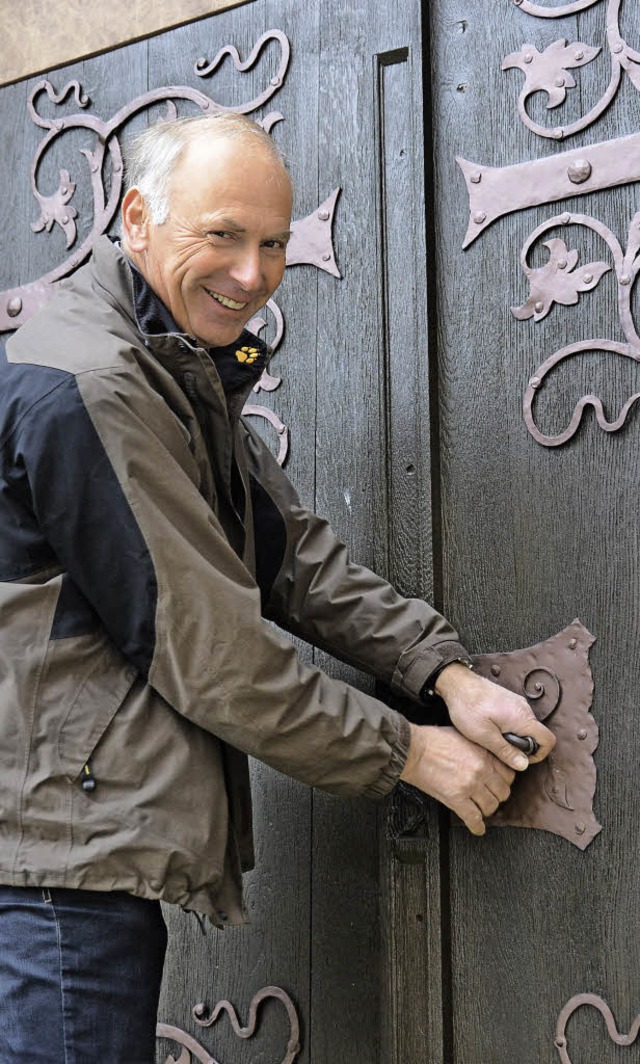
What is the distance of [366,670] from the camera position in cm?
174

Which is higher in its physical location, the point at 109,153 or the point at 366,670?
the point at 109,153

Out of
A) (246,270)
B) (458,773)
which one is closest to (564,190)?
(246,270)

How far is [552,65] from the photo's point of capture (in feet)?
5.98

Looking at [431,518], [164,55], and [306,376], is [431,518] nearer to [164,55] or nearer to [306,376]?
[306,376]

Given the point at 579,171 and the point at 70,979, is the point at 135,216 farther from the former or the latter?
the point at 70,979

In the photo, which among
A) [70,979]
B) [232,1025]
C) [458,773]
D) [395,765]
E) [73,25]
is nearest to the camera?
[70,979]

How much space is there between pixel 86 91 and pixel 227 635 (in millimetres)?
1302

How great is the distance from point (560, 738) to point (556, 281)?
2.09ft

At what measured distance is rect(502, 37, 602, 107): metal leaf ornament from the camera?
1.80 m

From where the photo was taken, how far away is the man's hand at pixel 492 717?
5.32 ft

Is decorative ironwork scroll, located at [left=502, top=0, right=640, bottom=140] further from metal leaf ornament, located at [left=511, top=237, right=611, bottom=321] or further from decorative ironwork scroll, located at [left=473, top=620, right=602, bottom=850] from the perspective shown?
decorative ironwork scroll, located at [left=473, top=620, right=602, bottom=850]

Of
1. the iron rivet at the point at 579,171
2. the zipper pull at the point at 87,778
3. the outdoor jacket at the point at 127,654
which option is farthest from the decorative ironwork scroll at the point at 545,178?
the zipper pull at the point at 87,778

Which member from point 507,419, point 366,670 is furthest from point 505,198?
point 366,670

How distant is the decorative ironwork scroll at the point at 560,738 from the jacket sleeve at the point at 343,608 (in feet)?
0.32
